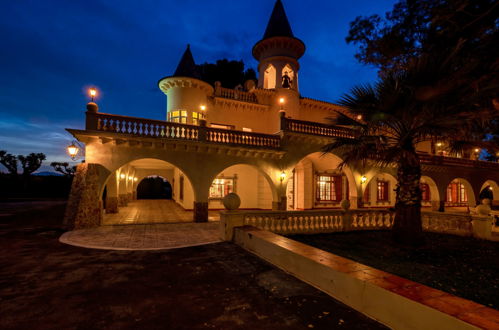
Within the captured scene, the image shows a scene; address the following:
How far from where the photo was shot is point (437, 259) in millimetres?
6633

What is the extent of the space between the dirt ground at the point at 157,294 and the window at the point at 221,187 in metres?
10.5

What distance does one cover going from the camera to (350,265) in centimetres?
423

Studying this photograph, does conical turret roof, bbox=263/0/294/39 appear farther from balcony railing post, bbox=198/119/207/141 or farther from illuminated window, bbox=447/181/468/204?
illuminated window, bbox=447/181/468/204

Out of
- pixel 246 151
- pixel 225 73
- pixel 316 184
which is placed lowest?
pixel 316 184

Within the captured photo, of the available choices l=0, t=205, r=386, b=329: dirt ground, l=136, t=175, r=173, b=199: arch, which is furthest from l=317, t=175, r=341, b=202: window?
l=136, t=175, r=173, b=199: arch

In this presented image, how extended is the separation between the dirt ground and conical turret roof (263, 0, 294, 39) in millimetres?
17566

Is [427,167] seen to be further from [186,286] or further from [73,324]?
[73,324]

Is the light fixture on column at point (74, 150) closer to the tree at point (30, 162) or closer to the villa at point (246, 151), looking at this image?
the villa at point (246, 151)

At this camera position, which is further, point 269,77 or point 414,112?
point 269,77

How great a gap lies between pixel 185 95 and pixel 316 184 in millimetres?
11793

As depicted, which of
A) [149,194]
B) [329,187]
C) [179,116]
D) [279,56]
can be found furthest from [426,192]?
[149,194]

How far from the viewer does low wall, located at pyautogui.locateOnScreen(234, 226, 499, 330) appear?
2.64 metres

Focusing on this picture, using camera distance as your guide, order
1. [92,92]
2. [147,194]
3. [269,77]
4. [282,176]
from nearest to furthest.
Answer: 1. [92,92]
2. [282,176]
3. [269,77]
4. [147,194]

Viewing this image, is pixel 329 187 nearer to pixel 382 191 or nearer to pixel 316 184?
pixel 316 184
